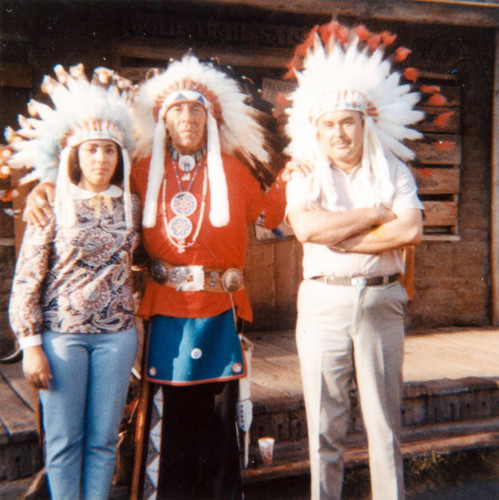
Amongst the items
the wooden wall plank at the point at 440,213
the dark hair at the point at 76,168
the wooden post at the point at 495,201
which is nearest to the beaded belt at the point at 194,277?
the dark hair at the point at 76,168

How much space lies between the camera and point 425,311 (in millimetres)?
5547

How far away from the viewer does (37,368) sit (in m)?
2.21

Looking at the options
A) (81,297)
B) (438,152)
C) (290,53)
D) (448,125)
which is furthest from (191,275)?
(448,125)

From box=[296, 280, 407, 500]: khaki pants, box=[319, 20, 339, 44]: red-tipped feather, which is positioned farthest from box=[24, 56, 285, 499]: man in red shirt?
box=[319, 20, 339, 44]: red-tipped feather

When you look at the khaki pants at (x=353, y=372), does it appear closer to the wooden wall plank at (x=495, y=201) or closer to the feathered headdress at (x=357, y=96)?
the feathered headdress at (x=357, y=96)

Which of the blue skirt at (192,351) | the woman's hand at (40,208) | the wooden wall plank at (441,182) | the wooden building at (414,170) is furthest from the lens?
the wooden wall plank at (441,182)

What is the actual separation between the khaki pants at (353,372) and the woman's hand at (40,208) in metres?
1.11

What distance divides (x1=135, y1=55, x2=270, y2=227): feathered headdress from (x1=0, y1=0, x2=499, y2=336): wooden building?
1.40 meters

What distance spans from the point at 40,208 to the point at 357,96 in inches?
54.0

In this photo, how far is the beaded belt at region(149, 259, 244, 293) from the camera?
2553mm

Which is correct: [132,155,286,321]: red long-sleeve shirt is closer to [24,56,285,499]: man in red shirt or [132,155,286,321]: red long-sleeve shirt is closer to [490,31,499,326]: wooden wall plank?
[24,56,285,499]: man in red shirt

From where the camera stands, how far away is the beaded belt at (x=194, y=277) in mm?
2553

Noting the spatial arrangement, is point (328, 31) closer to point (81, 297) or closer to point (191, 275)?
point (191, 275)

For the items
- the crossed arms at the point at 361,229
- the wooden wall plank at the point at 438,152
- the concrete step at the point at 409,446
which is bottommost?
the concrete step at the point at 409,446
